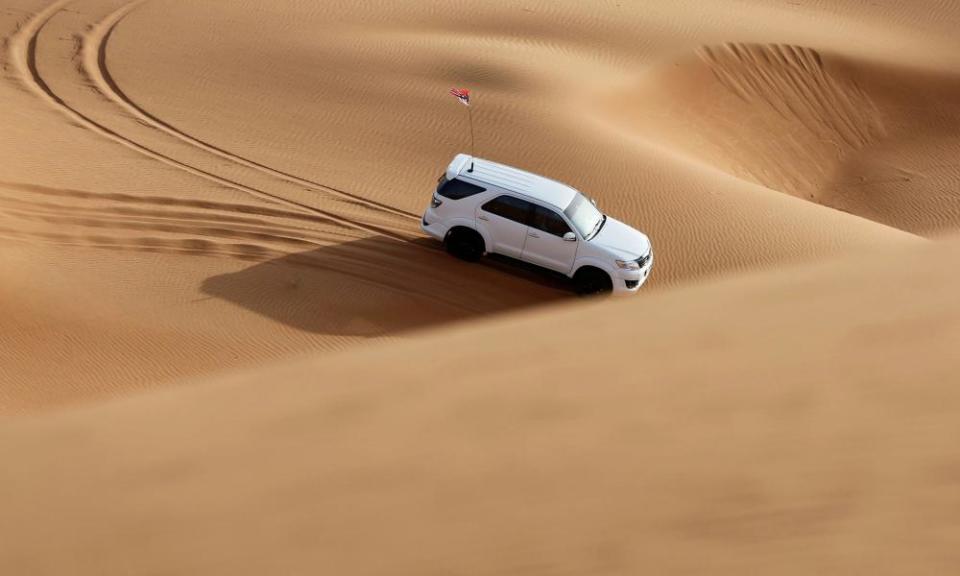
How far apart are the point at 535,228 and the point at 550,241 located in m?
0.27

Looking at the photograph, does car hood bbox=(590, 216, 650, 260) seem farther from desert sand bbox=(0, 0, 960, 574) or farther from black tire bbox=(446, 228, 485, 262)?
black tire bbox=(446, 228, 485, 262)

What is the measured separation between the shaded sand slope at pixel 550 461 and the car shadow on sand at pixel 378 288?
12.9 ft

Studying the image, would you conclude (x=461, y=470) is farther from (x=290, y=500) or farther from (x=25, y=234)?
(x=25, y=234)

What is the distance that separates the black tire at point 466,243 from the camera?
12766 mm

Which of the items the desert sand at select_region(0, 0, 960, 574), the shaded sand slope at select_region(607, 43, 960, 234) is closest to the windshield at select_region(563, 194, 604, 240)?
the desert sand at select_region(0, 0, 960, 574)

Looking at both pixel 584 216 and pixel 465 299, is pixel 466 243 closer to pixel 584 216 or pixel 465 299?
pixel 465 299

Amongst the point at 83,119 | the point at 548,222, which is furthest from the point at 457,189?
the point at 83,119

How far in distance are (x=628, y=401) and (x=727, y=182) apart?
10.7 m

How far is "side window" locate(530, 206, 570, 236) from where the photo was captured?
40.2 feet

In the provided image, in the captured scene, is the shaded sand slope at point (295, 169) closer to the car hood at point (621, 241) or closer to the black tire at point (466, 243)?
the black tire at point (466, 243)

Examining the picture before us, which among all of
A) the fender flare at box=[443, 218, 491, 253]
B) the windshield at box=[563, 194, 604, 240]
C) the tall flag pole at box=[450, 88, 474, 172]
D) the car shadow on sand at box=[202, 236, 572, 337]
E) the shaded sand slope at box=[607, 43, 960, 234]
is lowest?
the car shadow on sand at box=[202, 236, 572, 337]

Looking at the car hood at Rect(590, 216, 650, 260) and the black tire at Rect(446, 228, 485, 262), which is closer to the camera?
the car hood at Rect(590, 216, 650, 260)

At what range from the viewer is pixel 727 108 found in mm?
20906

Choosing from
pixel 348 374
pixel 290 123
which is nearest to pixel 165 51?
pixel 290 123
